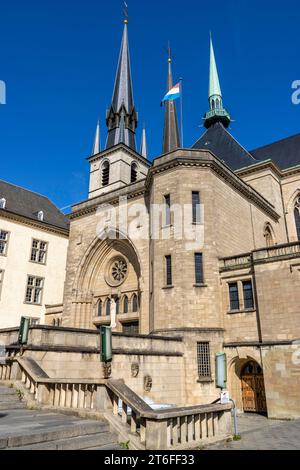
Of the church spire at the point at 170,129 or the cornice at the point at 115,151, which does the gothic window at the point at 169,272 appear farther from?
the cornice at the point at 115,151

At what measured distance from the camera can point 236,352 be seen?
56.8 feet

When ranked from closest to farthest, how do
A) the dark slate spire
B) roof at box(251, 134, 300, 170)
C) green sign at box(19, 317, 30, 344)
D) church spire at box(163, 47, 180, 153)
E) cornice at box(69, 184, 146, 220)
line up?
1. green sign at box(19, 317, 30, 344)
2. cornice at box(69, 184, 146, 220)
3. roof at box(251, 134, 300, 170)
4. church spire at box(163, 47, 180, 153)
5. the dark slate spire

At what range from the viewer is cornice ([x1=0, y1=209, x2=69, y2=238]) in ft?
94.9

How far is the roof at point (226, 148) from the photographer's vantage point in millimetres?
30750

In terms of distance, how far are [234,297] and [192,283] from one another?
2339mm

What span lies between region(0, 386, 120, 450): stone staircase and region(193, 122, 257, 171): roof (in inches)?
1039

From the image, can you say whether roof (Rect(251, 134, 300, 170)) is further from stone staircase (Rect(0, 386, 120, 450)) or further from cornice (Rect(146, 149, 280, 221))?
stone staircase (Rect(0, 386, 120, 450))

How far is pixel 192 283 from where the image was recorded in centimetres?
1845

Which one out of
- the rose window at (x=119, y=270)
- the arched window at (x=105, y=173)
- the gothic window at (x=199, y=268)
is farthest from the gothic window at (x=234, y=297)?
the arched window at (x=105, y=173)

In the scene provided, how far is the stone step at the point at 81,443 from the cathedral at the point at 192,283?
5779mm

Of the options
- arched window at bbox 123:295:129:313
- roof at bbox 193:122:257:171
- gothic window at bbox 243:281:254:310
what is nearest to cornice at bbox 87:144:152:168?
roof at bbox 193:122:257:171

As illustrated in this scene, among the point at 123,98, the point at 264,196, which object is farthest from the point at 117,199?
the point at 123,98

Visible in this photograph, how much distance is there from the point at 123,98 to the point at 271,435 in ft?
139
